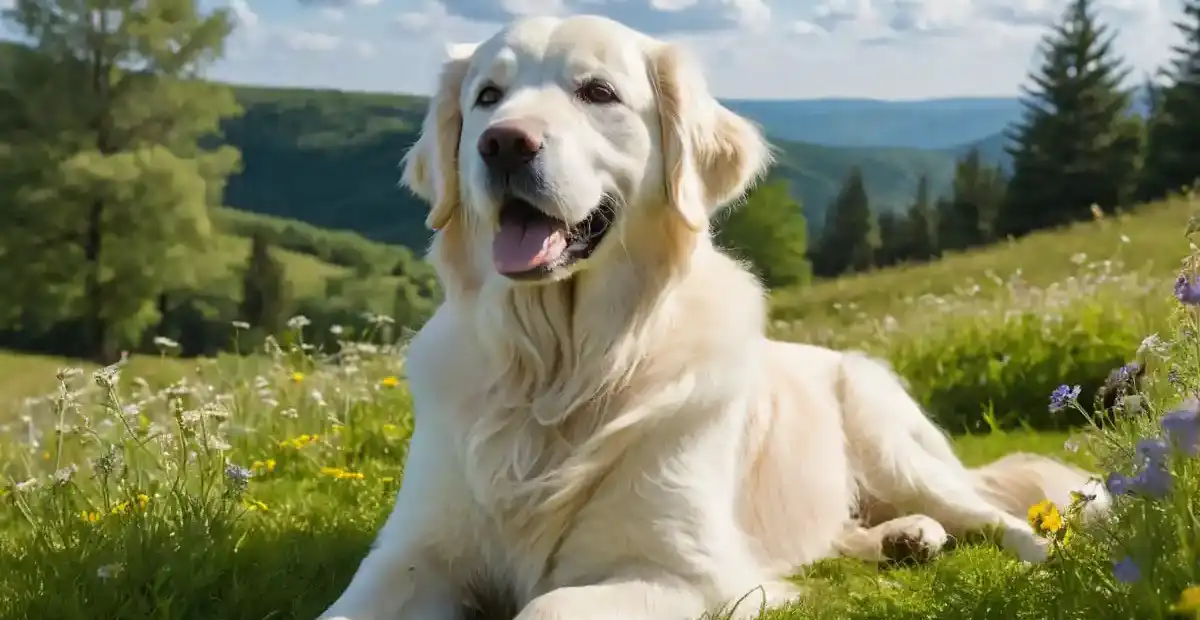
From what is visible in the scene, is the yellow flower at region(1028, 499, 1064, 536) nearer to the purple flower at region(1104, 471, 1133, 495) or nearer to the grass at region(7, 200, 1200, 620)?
the grass at region(7, 200, 1200, 620)

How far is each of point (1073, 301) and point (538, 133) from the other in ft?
17.8

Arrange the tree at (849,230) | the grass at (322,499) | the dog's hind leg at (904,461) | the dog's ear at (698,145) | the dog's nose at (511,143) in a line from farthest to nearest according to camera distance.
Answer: the tree at (849,230) < the dog's hind leg at (904,461) < the dog's ear at (698,145) < the dog's nose at (511,143) < the grass at (322,499)

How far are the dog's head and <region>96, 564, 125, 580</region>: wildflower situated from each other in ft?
4.04

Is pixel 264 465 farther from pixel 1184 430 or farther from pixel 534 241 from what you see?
pixel 1184 430

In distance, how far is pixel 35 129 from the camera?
31.4m

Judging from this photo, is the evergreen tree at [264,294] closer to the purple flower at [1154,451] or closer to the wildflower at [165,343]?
the wildflower at [165,343]

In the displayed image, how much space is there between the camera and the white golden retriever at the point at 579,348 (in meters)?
2.97

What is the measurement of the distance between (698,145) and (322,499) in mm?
2137

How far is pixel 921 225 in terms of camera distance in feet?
168

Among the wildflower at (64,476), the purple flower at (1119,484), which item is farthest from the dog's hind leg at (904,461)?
the wildflower at (64,476)

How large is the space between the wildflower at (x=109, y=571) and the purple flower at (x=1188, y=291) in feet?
8.32

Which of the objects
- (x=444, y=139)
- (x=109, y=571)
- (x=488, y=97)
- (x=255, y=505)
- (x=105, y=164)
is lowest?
(x=105, y=164)

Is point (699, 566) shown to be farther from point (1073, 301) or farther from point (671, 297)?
point (1073, 301)

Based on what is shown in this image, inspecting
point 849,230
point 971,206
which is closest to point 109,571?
point 971,206
